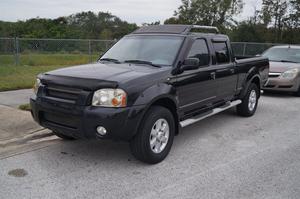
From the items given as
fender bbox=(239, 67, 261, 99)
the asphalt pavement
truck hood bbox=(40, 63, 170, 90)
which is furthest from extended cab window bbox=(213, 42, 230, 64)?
truck hood bbox=(40, 63, 170, 90)

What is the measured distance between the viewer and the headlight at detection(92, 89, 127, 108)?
429 cm

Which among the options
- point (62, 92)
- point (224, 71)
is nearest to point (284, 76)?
point (224, 71)

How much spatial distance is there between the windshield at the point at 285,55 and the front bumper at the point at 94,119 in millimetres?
8112

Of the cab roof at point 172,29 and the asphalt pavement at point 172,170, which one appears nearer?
the asphalt pavement at point 172,170

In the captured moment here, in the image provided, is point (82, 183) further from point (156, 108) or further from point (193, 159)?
point (193, 159)

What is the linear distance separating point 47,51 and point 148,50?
35.7ft

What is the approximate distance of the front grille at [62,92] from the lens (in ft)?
14.6

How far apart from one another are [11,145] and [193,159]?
8.89 ft

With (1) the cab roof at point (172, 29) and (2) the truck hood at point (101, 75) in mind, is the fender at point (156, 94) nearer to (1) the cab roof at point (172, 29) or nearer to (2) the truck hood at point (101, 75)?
(2) the truck hood at point (101, 75)

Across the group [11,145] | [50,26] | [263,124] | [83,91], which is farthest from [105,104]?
[50,26]

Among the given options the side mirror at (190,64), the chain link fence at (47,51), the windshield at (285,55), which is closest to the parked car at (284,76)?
the windshield at (285,55)

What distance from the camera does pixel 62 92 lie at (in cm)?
460

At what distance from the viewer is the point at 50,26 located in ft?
121

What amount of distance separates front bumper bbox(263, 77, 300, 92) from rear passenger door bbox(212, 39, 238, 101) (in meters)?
3.75
